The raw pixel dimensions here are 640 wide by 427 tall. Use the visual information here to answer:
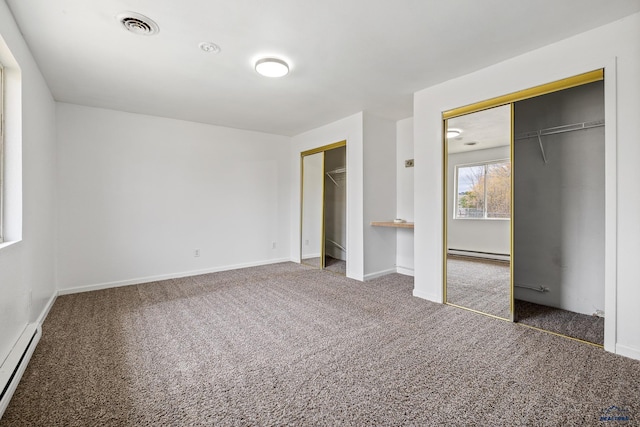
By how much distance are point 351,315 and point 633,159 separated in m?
2.55

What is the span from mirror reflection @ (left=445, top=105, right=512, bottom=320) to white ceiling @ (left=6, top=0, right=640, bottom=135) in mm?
620

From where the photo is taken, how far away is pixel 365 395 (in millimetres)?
1768

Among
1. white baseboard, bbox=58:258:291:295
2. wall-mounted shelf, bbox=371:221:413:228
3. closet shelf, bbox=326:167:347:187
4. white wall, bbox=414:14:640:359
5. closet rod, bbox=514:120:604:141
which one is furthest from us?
closet shelf, bbox=326:167:347:187

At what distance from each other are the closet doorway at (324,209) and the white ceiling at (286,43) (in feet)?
4.85

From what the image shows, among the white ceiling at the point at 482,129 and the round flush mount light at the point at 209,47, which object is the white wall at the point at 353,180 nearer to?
the white ceiling at the point at 482,129

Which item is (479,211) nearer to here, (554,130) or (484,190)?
(484,190)

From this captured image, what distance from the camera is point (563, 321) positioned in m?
2.84

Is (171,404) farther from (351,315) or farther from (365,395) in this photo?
(351,315)

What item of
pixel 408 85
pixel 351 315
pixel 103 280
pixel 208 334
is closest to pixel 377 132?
pixel 408 85

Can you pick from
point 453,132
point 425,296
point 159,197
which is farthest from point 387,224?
point 159,197

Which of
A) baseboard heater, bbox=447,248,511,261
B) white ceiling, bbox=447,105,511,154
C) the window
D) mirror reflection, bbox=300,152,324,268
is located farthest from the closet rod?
mirror reflection, bbox=300,152,324,268

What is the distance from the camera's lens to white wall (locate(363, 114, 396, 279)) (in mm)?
4504

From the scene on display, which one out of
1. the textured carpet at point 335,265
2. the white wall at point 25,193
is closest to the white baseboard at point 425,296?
the textured carpet at point 335,265

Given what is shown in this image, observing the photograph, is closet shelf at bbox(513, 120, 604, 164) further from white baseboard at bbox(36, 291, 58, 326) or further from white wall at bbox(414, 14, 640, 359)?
white baseboard at bbox(36, 291, 58, 326)
